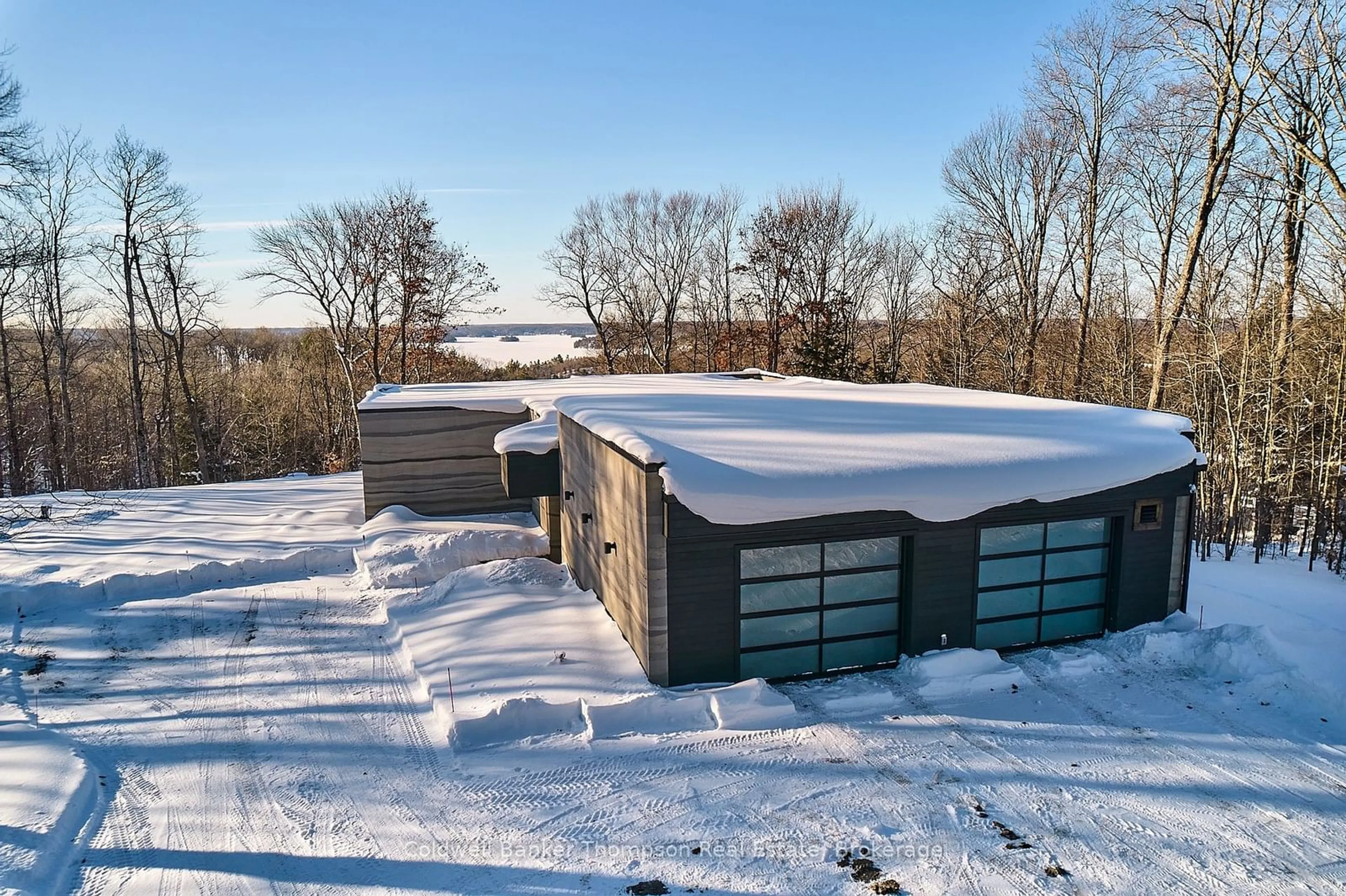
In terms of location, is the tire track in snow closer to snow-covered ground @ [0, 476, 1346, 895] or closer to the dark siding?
snow-covered ground @ [0, 476, 1346, 895]

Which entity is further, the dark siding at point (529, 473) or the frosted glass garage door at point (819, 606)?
the dark siding at point (529, 473)

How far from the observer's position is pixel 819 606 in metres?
7.42

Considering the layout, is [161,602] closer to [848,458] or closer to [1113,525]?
[848,458]

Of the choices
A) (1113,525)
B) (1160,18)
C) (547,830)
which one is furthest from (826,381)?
(547,830)

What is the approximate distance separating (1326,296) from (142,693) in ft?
70.5

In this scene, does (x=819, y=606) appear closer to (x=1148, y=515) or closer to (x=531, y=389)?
(x=1148, y=515)

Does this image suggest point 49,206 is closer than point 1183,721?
No

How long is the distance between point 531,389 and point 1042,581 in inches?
425

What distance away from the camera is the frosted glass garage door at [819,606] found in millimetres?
7195

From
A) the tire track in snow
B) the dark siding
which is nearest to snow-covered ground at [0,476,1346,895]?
the tire track in snow

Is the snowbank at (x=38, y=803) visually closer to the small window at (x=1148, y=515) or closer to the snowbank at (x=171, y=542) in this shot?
the snowbank at (x=171, y=542)

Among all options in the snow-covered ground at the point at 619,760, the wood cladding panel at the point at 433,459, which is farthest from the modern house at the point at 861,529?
the wood cladding panel at the point at 433,459

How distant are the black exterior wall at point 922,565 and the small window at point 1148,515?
42mm

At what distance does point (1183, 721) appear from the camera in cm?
639
